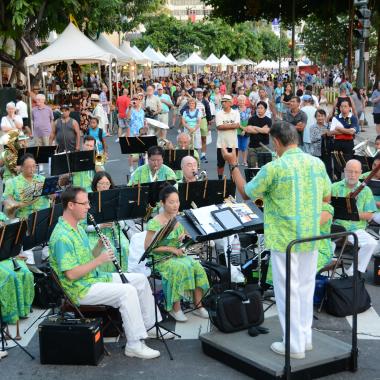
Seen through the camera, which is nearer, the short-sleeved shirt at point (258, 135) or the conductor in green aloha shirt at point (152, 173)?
the conductor in green aloha shirt at point (152, 173)

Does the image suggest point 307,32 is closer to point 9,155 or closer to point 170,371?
point 9,155

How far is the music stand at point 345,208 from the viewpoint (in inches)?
329

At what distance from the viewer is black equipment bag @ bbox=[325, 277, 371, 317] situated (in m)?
7.61

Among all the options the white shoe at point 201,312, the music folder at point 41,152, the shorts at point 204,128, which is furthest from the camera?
the shorts at point 204,128

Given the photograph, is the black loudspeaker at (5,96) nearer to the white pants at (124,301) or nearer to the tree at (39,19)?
the tree at (39,19)

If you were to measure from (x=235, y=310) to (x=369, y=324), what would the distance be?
1.69 metres

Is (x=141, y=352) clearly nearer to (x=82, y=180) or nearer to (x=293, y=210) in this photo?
(x=293, y=210)

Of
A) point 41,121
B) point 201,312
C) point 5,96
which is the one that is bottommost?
point 201,312

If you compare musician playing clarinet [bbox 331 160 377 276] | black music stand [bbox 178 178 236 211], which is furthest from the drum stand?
musician playing clarinet [bbox 331 160 377 276]

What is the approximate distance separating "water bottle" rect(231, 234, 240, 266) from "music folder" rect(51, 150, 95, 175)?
3.27 metres

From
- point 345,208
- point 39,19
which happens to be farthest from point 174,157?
point 39,19

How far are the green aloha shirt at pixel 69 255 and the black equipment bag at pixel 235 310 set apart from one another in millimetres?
1174

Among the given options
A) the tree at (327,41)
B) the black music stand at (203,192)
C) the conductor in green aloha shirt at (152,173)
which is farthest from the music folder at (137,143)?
the tree at (327,41)

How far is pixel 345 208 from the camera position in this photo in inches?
332
